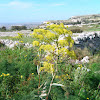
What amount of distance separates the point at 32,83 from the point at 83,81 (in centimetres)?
153

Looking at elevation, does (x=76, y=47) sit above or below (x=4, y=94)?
above

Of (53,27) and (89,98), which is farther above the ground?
(53,27)

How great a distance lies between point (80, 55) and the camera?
22.3 feet

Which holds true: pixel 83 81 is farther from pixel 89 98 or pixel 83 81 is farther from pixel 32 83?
pixel 32 83

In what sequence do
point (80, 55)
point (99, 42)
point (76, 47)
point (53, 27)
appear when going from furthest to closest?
point (99, 42) → point (76, 47) → point (80, 55) → point (53, 27)

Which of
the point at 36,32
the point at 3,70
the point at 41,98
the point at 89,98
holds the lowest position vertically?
the point at 89,98

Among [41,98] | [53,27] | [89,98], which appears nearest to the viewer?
[53,27]

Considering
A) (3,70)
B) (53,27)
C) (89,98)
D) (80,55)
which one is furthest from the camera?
(80,55)

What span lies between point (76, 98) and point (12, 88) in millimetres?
1929

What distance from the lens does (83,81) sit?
3.56 metres

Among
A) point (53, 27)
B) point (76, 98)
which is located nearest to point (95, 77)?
point (76, 98)

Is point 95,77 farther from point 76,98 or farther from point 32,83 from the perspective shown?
point 32,83

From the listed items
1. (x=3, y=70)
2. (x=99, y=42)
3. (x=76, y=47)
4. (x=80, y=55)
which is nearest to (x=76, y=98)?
(x=3, y=70)

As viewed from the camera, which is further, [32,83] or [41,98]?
[32,83]
